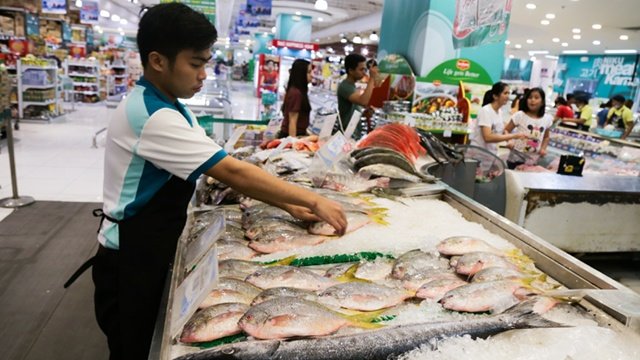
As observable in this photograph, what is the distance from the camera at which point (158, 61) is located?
153 cm

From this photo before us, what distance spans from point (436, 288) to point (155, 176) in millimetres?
1027

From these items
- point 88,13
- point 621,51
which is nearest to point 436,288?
point 88,13

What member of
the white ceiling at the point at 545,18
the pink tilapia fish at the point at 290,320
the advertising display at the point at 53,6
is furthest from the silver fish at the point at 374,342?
the advertising display at the point at 53,6

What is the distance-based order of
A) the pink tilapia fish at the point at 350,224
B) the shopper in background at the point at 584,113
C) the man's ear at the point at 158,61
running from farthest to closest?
1. the shopper in background at the point at 584,113
2. the pink tilapia fish at the point at 350,224
3. the man's ear at the point at 158,61

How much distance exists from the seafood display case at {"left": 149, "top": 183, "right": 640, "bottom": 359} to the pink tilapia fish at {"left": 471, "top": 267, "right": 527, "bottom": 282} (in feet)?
0.70

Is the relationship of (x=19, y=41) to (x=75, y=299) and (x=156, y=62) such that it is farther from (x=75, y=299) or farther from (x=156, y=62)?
(x=156, y=62)

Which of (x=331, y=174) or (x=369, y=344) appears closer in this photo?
(x=369, y=344)

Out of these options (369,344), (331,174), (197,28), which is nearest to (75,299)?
(331,174)

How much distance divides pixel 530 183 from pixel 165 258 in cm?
325

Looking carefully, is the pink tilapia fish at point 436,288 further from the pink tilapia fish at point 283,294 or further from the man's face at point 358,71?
the man's face at point 358,71

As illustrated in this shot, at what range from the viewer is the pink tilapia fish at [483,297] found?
1.48 meters

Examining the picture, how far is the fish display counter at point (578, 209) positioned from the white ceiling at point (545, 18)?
9.64 m

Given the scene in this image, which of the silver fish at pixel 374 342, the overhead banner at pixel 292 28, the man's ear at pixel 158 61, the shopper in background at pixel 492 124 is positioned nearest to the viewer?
the silver fish at pixel 374 342

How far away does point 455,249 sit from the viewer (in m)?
1.89
